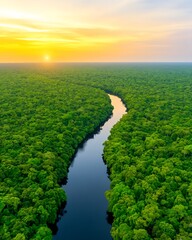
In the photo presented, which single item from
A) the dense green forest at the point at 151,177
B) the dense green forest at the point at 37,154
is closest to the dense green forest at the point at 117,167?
the dense green forest at the point at 37,154

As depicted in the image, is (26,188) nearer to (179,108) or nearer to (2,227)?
(2,227)

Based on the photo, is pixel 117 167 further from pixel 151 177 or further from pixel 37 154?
pixel 37 154

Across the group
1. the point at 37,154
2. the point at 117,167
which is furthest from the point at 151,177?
the point at 37,154

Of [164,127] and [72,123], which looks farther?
[72,123]

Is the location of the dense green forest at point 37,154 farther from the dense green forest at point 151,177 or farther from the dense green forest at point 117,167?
A: the dense green forest at point 151,177

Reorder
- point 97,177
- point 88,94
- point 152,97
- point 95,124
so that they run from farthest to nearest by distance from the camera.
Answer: point 88,94
point 152,97
point 95,124
point 97,177

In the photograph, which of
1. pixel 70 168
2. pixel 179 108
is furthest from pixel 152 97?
pixel 70 168

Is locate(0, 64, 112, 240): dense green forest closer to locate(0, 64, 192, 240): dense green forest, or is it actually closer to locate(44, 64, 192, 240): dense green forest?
locate(0, 64, 192, 240): dense green forest
